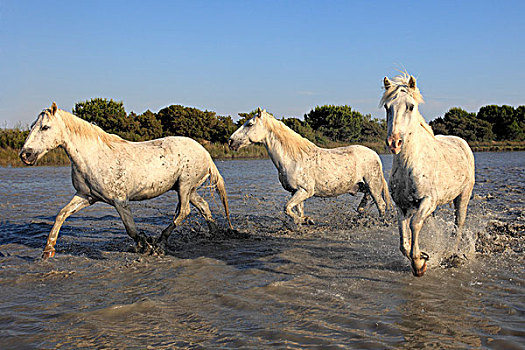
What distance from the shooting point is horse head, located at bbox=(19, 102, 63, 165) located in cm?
562

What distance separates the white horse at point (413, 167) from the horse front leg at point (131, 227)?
369 cm

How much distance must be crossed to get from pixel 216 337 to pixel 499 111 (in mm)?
79174

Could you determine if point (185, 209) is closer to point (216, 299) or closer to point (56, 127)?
point (56, 127)

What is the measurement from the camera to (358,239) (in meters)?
7.18

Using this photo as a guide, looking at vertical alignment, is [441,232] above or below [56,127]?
below

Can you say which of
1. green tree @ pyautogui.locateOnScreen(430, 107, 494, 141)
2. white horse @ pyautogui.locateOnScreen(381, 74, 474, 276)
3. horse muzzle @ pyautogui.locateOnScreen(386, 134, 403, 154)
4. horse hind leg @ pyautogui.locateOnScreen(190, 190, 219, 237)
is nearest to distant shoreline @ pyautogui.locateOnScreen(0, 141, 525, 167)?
green tree @ pyautogui.locateOnScreen(430, 107, 494, 141)

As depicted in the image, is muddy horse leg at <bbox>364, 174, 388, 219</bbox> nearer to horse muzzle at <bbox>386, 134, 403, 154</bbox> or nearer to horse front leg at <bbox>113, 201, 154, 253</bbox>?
horse muzzle at <bbox>386, 134, 403, 154</bbox>

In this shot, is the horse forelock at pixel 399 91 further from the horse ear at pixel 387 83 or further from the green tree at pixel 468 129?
the green tree at pixel 468 129

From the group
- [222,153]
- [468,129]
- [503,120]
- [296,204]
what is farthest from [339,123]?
[296,204]

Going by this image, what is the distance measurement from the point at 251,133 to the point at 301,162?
43.8 inches

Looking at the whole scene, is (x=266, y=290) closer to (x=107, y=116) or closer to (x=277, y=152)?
(x=277, y=152)

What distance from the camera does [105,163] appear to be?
19.7 feet

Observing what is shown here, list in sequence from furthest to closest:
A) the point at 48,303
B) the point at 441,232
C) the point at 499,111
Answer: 1. the point at 499,111
2. the point at 441,232
3. the point at 48,303

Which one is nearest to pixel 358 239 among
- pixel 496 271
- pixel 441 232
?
pixel 441 232
